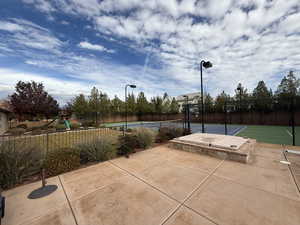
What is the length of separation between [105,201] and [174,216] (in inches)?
53.1

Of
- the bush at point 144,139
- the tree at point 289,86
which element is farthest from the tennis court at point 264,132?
the tree at point 289,86

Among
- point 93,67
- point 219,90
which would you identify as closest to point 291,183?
point 93,67

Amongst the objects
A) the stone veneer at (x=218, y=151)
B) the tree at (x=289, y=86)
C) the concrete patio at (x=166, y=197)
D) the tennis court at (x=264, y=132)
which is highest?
the tree at (x=289, y=86)

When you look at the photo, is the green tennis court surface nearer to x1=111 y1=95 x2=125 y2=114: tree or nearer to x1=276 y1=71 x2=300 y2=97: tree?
x1=276 y1=71 x2=300 y2=97: tree

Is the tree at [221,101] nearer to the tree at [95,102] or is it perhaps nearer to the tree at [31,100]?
the tree at [95,102]

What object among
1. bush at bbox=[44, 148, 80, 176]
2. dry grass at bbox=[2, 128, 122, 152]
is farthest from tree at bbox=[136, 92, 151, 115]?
bush at bbox=[44, 148, 80, 176]

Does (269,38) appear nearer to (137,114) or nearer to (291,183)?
(291,183)

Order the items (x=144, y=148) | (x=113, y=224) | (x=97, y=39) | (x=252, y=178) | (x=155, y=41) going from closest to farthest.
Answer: (x=113, y=224)
(x=252, y=178)
(x=144, y=148)
(x=97, y=39)
(x=155, y=41)

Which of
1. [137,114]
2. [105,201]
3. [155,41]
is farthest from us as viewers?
[137,114]

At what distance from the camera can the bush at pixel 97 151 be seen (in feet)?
14.7

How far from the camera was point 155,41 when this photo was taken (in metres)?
9.88

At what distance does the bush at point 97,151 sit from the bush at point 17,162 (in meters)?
1.21

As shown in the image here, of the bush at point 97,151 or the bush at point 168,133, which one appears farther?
the bush at point 168,133

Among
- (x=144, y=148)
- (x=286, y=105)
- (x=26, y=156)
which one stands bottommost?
(x=144, y=148)
